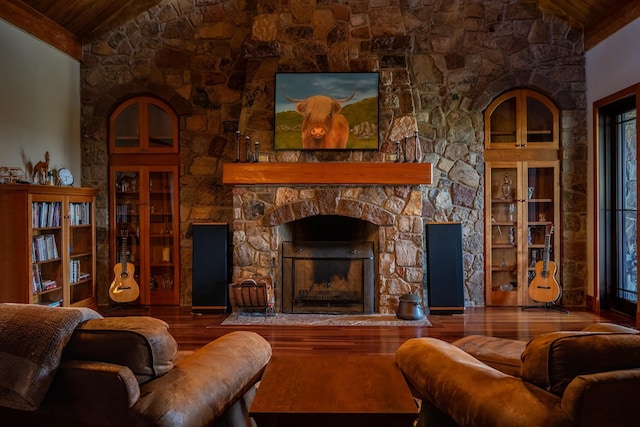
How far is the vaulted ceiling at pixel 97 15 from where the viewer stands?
491cm

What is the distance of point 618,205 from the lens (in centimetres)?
552

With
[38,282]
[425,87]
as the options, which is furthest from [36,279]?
[425,87]

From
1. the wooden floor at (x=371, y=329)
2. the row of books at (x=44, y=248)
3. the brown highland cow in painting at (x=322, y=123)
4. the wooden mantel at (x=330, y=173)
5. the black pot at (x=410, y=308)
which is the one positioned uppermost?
the brown highland cow in painting at (x=322, y=123)

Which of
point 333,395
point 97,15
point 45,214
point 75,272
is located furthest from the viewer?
point 97,15

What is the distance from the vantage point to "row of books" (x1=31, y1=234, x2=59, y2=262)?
4695 mm

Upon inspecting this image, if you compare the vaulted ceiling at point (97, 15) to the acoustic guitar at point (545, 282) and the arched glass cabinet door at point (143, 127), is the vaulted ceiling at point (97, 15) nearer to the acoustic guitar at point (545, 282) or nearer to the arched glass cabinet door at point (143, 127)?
the arched glass cabinet door at point (143, 127)

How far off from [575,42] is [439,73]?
1.56 metres

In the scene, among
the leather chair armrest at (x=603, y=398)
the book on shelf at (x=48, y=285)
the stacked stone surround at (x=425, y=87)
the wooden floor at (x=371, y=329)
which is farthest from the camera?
the stacked stone surround at (x=425, y=87)

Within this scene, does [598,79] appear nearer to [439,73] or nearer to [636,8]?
[636,8]

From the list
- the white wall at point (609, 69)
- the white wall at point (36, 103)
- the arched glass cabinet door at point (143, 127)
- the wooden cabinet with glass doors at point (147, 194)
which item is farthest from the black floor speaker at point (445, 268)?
the white wall at point (36, 103)

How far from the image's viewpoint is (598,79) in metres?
5.57

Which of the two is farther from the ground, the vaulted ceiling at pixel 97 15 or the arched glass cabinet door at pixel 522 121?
the vaulted ceiling at pixel 97 15

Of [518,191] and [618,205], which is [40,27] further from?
[618,205]

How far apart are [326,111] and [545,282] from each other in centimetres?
298
